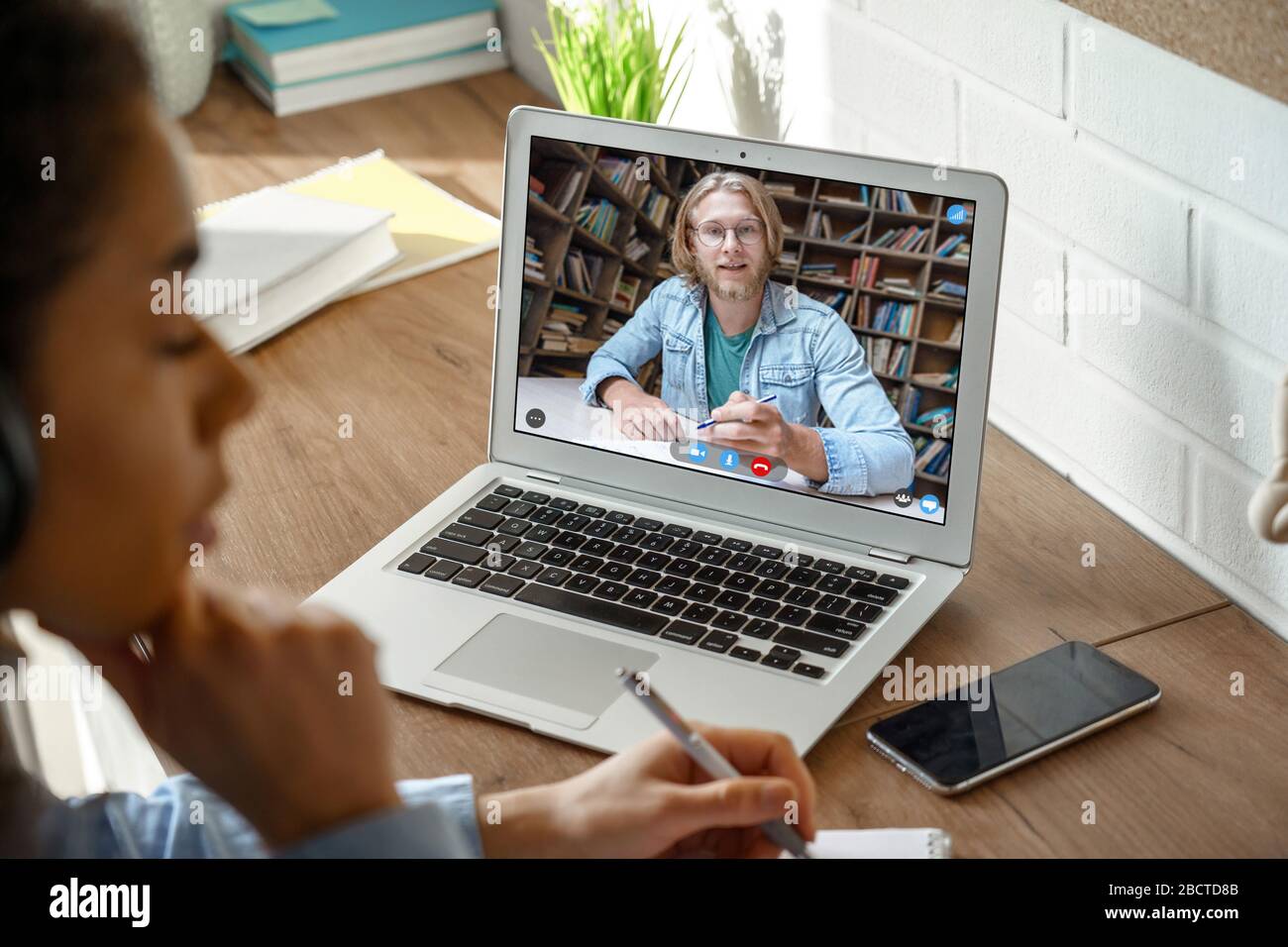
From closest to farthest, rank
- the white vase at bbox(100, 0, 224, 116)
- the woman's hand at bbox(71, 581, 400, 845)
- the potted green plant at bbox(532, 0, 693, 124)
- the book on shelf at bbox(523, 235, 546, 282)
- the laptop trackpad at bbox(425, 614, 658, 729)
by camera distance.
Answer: the woman's hand at bbox(71, 581, 400, 845)
the laptop trackpad at bbox(425, 614, 658, 729)
the book on shelf at bbox(523, 235, 546, 282)
the potted green plant at bbox(532, 0, 693, 124)
the white vase at bbox(100, 0, 224, 116)

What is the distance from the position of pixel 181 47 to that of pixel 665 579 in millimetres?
1219

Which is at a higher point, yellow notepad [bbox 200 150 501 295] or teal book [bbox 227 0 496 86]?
teal book [bbox 227 0 496 86]

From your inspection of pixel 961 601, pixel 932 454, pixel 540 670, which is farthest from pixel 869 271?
pixel 540 670

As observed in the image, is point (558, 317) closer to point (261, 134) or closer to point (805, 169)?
point (805, 169)

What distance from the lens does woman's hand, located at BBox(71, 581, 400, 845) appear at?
0.53 metres

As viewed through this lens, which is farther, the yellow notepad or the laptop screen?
the yellow notepad

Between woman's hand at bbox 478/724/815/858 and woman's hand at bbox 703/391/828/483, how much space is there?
0.95 feet

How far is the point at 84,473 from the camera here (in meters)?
0.42

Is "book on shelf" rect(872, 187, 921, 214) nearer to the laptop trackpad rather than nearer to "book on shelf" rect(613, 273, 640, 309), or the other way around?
"book on shelf" rect(613, 273, 640, 309)

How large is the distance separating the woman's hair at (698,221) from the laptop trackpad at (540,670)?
0.91ft

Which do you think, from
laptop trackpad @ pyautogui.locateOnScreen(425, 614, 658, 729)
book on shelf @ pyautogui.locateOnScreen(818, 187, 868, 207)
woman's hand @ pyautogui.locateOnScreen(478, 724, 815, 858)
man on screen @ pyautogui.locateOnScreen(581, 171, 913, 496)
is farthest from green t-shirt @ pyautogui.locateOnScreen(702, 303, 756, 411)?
woman's hand @ pyautogui.locateOnScreen(478, 724, 815, 858)

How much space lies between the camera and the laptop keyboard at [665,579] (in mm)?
835

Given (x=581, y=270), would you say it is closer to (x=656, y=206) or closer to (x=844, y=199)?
(x=656, y=206)

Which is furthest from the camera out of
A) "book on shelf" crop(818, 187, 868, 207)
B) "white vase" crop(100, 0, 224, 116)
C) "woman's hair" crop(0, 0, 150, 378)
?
"white vase" crop(100, 0, 224, 116)
